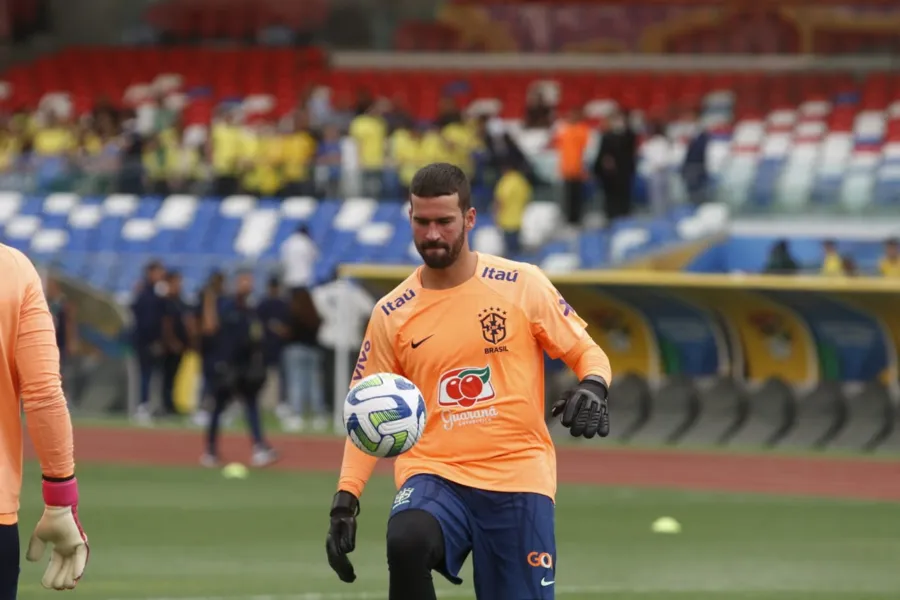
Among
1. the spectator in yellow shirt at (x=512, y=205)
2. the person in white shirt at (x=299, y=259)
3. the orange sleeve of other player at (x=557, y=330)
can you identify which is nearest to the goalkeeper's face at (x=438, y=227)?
the orange sleeve of other player at (x=557, y=330)

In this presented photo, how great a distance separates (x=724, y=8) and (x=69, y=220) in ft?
46.8

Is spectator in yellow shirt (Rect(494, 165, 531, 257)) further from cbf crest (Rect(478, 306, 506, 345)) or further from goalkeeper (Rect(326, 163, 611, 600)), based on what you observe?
cbf crest (Rect(478, 306, 506, 345))

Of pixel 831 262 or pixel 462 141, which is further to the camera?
pixel 462 141

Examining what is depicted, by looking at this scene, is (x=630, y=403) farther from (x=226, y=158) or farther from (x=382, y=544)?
(x=226, y=158)

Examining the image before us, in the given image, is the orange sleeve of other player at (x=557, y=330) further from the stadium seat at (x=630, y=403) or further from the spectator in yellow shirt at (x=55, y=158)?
the spectator in yellow shirt at (x=55, y=158)

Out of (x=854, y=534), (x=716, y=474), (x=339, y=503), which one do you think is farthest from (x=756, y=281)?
(x=339, y=503)

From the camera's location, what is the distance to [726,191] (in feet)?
80.6

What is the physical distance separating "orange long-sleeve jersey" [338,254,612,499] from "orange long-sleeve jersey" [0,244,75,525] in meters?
1.44

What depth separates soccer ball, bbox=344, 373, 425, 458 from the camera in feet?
22.0

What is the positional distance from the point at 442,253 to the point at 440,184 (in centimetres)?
25

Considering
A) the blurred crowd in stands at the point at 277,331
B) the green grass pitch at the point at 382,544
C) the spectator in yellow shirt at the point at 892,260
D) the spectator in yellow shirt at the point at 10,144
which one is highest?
the spectator in yellow shirt at the point at 10,144

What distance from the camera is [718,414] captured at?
21328 millimetres

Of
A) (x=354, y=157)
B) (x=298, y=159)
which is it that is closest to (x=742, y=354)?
(x=354, y=157)

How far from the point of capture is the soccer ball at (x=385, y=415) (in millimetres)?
6703
